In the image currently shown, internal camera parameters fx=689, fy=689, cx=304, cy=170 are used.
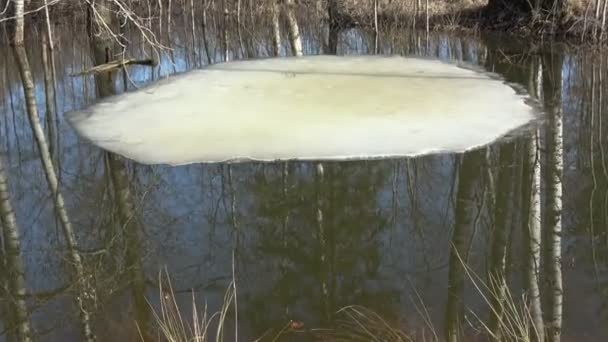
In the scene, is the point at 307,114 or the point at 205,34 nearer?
the point at 307,114

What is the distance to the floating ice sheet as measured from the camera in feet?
21.8

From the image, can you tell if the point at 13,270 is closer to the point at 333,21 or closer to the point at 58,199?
the point at 58,199

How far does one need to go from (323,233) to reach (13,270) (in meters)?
2.15

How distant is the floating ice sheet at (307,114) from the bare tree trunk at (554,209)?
14.7 inches

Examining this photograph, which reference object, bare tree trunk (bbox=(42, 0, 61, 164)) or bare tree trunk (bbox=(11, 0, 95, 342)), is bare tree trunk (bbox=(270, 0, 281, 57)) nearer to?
bare tree trunk (bbox=(42, 0, 61, 164))

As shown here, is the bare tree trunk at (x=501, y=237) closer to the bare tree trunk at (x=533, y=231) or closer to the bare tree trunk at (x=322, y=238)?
the bare tree trunk at (x=533, y=231)

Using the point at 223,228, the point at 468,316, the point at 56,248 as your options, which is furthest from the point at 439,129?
the point at 56,248

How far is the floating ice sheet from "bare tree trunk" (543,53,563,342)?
374mm

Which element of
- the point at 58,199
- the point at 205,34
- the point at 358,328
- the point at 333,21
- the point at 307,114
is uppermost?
the point at 333,21

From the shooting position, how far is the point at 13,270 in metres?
4.69

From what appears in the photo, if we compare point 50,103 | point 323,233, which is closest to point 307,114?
point 323,233

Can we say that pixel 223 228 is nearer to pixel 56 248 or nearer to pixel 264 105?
pixel 56 248

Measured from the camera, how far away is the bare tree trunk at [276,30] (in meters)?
12.9

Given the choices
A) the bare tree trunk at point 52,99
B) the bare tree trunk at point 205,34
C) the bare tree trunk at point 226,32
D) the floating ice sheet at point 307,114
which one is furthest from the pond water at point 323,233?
the bare tree trunk at point 226,32
